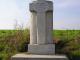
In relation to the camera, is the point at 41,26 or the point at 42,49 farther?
the point at 41,26

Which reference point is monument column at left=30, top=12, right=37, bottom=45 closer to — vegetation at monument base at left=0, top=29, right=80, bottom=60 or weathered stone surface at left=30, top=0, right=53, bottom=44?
weathered stone surface at left=30, top=0, right=53, bottom=44

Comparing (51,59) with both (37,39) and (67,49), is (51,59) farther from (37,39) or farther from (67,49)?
(67,49)

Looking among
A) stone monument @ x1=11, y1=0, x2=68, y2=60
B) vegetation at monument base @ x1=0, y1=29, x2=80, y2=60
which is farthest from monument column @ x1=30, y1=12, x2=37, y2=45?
vegetation at monument base @ x1=0, y1=29, x2=80, y2=60

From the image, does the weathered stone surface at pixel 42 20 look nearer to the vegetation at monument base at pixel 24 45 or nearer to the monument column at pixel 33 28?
the monument column at pixel 33 28

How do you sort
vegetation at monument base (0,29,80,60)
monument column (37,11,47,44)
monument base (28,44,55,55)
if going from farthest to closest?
vegetation at monument base (0,29,80,60) → monument column (37,11,47,44) → monument base (28,44,55,55)

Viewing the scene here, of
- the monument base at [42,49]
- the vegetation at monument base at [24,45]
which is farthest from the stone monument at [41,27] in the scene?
the vegetation at monument base at [24,45]

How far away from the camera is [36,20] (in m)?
→ 12.5

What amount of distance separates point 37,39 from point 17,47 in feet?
6.18

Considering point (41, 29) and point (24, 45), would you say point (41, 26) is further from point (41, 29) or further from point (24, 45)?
point (24, 45)

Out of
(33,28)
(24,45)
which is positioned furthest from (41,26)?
(24,45)

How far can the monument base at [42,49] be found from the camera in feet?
40.1

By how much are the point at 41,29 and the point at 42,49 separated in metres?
0.76

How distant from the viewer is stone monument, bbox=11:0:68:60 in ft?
40.2

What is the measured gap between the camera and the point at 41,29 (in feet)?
40.8
